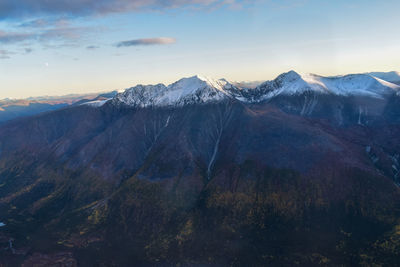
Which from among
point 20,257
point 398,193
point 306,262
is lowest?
point 20,257

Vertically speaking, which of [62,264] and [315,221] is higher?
[315,221]

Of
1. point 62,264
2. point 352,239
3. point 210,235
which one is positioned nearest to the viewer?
point 352,239

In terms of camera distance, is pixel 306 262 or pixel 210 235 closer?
pixel 306 262

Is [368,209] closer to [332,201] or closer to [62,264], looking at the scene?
[332,201]

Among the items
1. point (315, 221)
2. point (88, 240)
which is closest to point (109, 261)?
point (88, 240)

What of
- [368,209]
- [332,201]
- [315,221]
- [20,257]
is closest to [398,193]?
[368,209]

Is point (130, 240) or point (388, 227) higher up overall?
point (388, 227)

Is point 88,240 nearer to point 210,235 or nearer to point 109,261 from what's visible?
point 109,261

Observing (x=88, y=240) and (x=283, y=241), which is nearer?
(x=283, y=241)

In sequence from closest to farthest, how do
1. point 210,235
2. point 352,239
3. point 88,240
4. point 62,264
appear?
1. point 352,239
2. point 62,264
3. point 210,235
4. point 88,240
